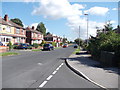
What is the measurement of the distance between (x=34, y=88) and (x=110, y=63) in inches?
276

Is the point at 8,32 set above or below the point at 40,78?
above

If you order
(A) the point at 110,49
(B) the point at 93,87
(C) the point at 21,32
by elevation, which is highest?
(C) the point at 21,32

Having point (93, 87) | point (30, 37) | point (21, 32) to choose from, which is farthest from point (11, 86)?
point (30, 37)

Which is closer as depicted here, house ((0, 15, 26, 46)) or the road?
the road

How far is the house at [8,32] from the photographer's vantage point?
42431 millimetres

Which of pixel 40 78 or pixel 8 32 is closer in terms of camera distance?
pixel 40 78

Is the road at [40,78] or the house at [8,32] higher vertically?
the house at [8,32]

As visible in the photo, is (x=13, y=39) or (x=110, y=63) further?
(x=13, y=39)

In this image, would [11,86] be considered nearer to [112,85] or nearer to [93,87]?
[93,87]

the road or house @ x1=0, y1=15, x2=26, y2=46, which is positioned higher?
house @ x1=0, y1=15, x2=26, y2=46

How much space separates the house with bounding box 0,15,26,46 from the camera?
4243 centimetres

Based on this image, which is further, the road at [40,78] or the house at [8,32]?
the house at [8,32]

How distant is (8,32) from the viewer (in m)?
45.2

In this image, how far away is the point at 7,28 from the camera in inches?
1753
